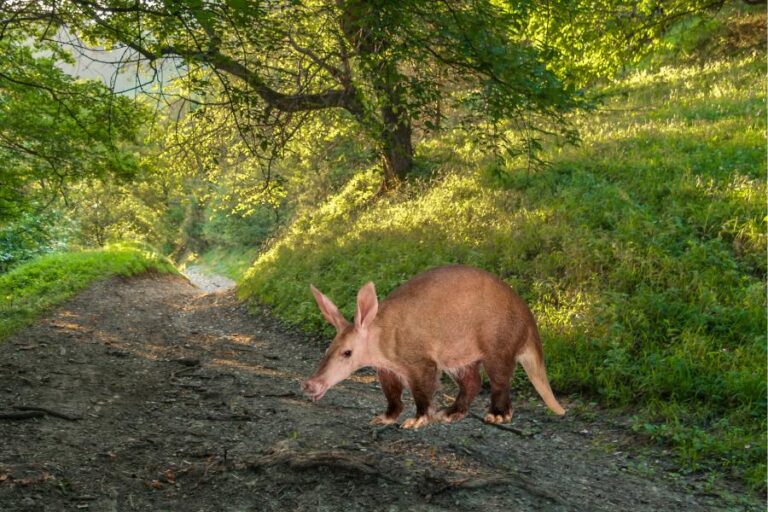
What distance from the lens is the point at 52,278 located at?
21.8 metres

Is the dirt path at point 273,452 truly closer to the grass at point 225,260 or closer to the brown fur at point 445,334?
the brown fur at point 445,334

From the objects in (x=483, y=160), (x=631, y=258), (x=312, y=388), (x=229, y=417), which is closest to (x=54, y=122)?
(x=229, y=417)

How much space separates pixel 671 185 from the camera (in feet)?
40.7

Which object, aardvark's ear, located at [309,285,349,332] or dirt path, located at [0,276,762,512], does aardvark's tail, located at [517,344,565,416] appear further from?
dirt path, located at [0,276,762,512]

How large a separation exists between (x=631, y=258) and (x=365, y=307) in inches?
340

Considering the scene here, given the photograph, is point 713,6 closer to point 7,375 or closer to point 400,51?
point 400,51

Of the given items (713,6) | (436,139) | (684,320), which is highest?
(713,6)

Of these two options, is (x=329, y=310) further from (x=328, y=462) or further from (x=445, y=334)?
(x=328, y=462)

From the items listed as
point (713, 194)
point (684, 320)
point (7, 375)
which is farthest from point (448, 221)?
point (7, 375)

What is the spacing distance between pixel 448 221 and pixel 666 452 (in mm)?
5789

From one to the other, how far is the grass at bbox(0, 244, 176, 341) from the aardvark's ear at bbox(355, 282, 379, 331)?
41.0 feet

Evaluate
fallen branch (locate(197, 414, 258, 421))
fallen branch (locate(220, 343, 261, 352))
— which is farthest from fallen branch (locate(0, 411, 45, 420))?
fallen branch (locate(220, 343, 261, 352))

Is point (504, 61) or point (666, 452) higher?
point (504, 61)

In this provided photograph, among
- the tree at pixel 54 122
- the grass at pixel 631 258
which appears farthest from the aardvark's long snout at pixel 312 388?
the tree at pixel 54 122
